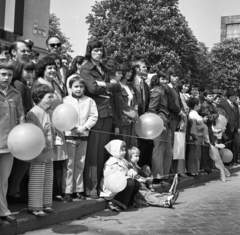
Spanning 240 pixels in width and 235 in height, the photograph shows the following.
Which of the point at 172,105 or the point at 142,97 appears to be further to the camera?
the point at 172,105

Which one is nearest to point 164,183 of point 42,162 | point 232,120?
point 42,162

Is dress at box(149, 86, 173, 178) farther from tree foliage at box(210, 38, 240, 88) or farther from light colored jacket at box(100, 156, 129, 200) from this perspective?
tree foliage at box(210, 38, 240, 88)

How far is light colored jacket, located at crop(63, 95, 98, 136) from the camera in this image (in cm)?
634

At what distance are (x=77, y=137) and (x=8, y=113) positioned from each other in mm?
1741

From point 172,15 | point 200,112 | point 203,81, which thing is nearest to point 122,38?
point 172,15

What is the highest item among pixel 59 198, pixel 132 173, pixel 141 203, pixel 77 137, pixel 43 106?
pixel 43 106

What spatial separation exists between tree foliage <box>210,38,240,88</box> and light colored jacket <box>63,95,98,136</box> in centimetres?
3521

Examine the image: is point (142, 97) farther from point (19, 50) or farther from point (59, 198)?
point (59, 198)

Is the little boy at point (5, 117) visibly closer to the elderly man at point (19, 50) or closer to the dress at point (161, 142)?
the elderly man at point (19, 50)

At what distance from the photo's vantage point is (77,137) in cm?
634

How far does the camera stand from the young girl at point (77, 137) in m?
6.25

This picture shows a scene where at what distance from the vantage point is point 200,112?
10.6 metres

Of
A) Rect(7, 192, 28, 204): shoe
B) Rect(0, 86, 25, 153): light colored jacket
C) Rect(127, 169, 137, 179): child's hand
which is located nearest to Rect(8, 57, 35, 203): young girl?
Rect(7, 192, 28, 204): shoe

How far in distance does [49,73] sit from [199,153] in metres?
5.17
